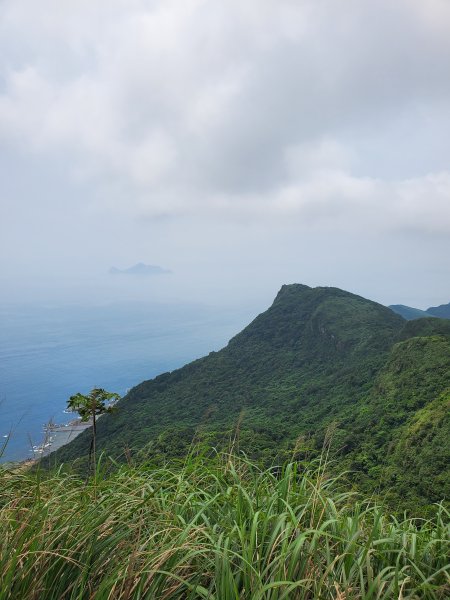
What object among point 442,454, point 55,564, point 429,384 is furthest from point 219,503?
point 429,384

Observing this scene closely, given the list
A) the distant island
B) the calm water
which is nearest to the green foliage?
the calm water

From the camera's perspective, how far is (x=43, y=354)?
419ft

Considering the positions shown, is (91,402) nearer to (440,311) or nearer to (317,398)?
(317,398)

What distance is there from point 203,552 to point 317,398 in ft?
130

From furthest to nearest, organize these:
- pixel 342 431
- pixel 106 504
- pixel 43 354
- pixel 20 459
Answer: pixel 43 354 < pixel 342 431 < pixel 20 459 < pixel 106 504

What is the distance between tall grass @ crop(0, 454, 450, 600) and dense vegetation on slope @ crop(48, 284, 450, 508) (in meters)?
0.62

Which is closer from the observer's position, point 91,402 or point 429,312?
point 91,402

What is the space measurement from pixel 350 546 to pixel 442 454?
56.5 feet

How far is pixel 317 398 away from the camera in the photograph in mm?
39906

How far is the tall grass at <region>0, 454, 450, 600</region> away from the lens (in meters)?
1.75

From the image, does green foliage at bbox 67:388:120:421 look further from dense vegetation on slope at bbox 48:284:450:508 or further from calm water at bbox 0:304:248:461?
calm water at bbox 0:304:248:461

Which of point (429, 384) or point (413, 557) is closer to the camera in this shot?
point (413, 557)

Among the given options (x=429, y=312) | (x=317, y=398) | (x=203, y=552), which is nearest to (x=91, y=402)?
(x=203, y=552)

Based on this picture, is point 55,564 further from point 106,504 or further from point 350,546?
point 350,546
